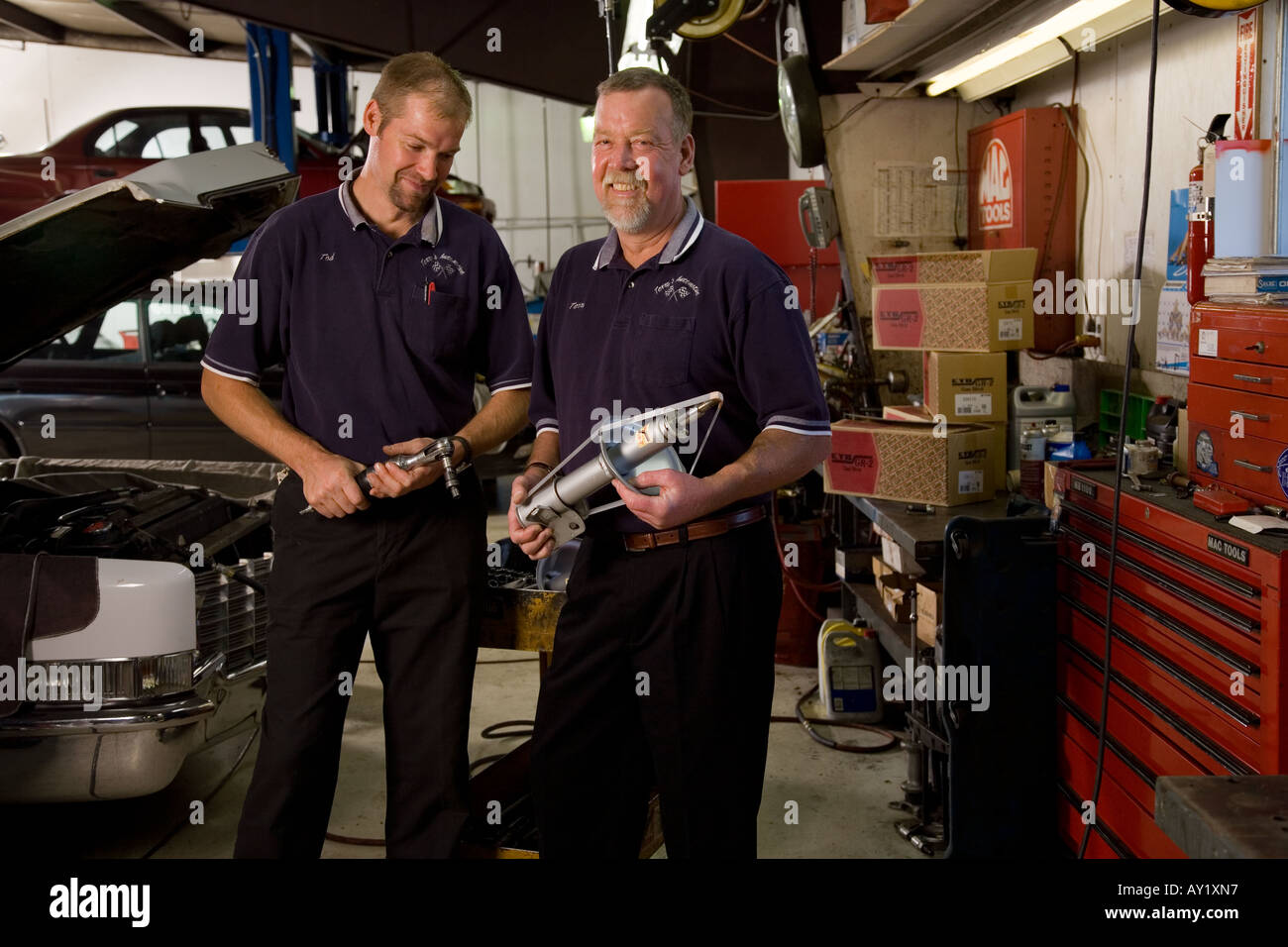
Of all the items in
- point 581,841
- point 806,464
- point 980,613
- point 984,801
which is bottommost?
point 984,801

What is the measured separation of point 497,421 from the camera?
224cm

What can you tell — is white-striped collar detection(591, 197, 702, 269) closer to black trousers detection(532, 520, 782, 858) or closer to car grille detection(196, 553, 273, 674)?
black trousers detection(532, 520, 782, 858)

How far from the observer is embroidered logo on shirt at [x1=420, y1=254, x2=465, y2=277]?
220 centimetres

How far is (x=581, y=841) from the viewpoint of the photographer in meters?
2.02

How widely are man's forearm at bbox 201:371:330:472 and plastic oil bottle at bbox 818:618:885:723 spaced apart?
2289 mm

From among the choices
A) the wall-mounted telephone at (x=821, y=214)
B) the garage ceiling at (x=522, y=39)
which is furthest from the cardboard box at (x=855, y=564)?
the garage ceiling at (x=522, y=39)

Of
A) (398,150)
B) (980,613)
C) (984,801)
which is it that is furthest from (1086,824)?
(398,150)

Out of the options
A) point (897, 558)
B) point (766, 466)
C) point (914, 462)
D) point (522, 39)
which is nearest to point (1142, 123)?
point (914, 462)

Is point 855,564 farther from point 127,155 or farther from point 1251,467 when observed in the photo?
point 127,155

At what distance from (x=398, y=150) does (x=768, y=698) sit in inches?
46.9

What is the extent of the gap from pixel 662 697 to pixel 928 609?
1.54 meters

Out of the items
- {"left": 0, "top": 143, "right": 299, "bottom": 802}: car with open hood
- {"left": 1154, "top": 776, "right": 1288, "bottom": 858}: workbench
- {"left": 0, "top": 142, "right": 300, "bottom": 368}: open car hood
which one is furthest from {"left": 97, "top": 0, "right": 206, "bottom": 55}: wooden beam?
{"left": 1154, "top": 776, "right": 1288, "bottom": 858}: workbench

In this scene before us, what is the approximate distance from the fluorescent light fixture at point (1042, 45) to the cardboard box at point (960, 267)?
0.66m
